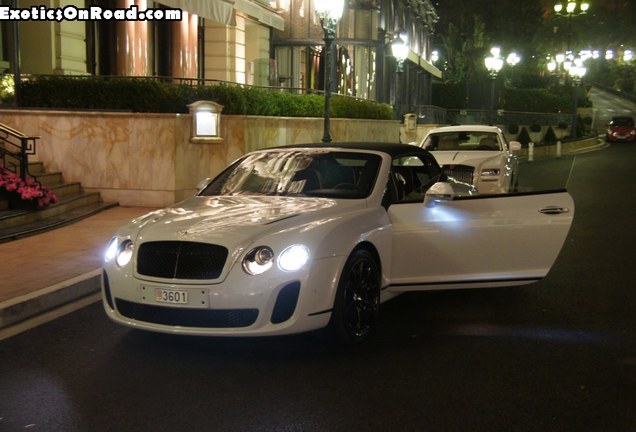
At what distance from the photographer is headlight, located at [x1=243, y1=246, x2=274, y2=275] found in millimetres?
5371

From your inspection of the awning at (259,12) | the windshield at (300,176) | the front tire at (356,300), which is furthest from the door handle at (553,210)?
the awning at (259,12)

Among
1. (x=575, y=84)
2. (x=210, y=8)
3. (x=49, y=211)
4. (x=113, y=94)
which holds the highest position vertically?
(x=210, y=8)

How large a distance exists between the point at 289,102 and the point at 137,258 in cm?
1376

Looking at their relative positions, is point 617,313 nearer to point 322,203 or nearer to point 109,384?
point 322,203

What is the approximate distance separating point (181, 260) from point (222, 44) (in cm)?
2062

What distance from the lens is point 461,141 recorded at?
15.4m

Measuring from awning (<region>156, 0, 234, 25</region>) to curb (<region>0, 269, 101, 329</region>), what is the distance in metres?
9.66

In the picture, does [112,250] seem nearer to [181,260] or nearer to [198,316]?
[181,260]

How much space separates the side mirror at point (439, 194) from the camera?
6.66 metres

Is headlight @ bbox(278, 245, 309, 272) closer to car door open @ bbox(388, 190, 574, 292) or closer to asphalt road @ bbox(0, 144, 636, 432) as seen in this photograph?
asphalt road @ bbox(0, 144, 636, 432)

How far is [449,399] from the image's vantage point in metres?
4.84

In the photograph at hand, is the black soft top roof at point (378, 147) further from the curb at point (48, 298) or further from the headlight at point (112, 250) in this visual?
the curb at point (48, 298)

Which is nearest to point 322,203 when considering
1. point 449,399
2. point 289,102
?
point 449,399

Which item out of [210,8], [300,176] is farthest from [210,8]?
[300,176]
